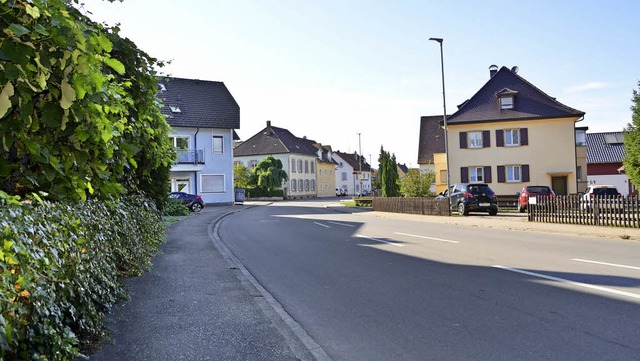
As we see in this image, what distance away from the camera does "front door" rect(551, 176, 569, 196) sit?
41844 millimetres

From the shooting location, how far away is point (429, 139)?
189ft

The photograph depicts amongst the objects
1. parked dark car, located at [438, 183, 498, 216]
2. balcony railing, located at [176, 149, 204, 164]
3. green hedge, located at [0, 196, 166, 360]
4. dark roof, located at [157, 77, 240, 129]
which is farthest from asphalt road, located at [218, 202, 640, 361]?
dark roof, located at [157, 77, 240, 129]

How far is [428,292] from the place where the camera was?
7.47 meters

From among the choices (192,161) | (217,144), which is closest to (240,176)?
(217,144)

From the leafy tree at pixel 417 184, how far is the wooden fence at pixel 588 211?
44.2ft

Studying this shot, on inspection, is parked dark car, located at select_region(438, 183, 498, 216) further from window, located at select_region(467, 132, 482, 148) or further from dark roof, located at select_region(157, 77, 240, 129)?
dark roof, located at select_region(157, 77, 240, 129)

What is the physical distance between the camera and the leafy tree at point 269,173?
230 feet

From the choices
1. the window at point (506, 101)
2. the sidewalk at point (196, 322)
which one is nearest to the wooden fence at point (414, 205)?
the window at point (506, 101)

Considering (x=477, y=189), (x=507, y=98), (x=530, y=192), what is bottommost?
→ (x=530, y=192)

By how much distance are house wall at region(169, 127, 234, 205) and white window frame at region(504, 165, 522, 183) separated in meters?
26.4

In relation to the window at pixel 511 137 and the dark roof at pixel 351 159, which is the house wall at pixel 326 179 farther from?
the window at pixel 511 137

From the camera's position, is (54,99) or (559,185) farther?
(559,185)

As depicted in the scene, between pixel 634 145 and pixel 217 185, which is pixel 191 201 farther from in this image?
pixel 634 145

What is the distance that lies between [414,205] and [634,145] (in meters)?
12.1
